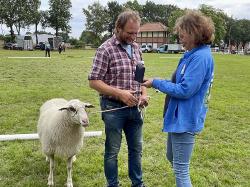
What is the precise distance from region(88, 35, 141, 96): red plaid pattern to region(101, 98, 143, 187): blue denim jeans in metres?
0.26

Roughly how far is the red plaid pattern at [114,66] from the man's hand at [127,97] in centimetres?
14

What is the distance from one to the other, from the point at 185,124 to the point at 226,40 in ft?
420

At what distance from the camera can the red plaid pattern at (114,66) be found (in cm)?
439

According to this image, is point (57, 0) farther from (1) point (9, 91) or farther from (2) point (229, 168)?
(2) point (229, 168)

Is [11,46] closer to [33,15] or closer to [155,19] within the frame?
[33,15]

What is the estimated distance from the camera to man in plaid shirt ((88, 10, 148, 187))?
171 inches

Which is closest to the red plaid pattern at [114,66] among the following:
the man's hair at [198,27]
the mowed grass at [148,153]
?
the man's hair at [198,27]

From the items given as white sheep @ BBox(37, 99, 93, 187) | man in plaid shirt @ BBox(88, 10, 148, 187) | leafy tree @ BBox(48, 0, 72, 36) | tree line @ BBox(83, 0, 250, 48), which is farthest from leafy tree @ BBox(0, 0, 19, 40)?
man in plaid shirt @ BBox(88, 10, 148, 187)

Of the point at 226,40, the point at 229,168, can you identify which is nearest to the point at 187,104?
the point at 229,168

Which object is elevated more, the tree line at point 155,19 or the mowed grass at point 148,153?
the tree line at point 155,19

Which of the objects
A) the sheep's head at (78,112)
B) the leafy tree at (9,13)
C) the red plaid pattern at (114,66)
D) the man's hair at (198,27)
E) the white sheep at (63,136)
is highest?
the leafy tree at (9,13)

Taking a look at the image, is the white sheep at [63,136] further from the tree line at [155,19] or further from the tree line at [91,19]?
the tree line at [155,19]

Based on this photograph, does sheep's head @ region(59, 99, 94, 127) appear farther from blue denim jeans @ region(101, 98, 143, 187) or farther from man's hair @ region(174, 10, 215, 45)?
man's hair @ region(174, 10, 215, 45)

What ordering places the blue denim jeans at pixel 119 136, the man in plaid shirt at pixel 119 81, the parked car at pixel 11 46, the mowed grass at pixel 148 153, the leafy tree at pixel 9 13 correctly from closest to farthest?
the man in plaid shirt at pixel 119 81
the blue denim jeans at pixel 119 136
the mowed grass at pixel 148 153
the parked car at pixel 11 46
the leafy tree at pixel 9 13
